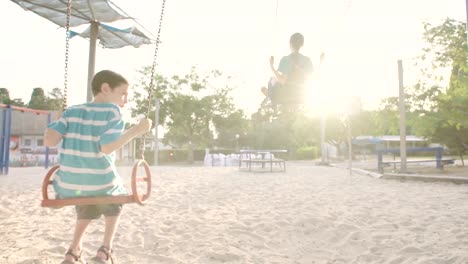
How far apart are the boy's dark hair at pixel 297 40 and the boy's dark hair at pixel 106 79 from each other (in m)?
2.91

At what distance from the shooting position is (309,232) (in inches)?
147

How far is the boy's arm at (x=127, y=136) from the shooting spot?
6.83ft

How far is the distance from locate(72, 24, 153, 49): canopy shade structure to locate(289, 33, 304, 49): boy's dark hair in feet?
17.9

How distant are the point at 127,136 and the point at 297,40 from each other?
3168 millimetres

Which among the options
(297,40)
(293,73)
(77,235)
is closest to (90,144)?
(77,235)

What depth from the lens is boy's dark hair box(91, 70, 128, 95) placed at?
7.55ft

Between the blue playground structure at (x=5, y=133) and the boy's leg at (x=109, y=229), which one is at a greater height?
the blue playground structure at (x=5, y=133)

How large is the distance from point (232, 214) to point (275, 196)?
1.84 m

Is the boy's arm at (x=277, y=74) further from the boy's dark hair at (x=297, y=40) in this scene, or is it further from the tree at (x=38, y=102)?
the tree at (x=38, y=102)

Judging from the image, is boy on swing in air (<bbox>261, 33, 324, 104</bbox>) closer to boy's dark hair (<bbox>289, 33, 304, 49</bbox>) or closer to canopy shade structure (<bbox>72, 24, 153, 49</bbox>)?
boy's dark hair (<bbox>289, 33, 304, 49</bbox>)

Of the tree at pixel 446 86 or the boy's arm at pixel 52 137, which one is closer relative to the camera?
the boy's arm at pixel 52 137

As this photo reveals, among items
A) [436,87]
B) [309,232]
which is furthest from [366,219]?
[436,87]

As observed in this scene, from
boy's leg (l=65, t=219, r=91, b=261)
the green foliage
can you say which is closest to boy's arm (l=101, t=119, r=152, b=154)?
boy's leg (l=65, t=219, r=91, b=261)

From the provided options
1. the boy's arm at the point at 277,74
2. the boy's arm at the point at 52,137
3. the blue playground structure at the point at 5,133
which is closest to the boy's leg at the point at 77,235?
the boy's arm at the point at 52,137
